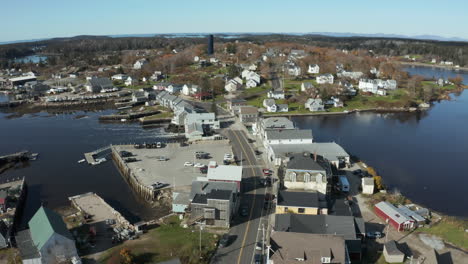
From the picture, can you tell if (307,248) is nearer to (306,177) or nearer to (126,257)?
(306,177)

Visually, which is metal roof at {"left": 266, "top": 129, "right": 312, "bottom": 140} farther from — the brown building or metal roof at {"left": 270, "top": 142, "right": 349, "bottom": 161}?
the brown building

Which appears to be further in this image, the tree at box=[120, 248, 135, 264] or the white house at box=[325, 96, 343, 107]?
the white house at box=[325, 96, 343, 107]

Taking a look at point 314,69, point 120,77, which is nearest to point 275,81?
point 314,69

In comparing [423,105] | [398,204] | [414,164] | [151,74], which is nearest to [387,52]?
[423,105]

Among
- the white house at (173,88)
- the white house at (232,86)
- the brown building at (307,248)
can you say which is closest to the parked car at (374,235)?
the brown building at (307,248)

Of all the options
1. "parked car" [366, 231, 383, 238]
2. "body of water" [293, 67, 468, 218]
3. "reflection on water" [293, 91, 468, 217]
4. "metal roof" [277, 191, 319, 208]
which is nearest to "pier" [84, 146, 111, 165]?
"metal roof" [277, 191, 319, 208]

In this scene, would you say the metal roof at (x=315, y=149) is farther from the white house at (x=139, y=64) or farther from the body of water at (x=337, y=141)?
the white house at (x=139, y=64)
